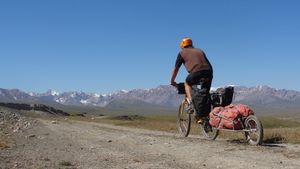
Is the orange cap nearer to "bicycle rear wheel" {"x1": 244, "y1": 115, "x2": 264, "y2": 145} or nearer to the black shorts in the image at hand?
the black shorts

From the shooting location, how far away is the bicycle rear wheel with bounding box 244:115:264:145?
38.0ft

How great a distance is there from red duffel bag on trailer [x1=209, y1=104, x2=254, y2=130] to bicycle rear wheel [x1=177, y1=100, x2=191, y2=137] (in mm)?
2319

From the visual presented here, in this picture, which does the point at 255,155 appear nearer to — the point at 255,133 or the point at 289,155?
the point at 289,155

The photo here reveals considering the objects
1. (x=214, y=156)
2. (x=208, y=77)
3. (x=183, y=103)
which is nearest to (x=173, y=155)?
(x=214, y=156)

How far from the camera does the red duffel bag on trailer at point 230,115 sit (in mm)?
12344

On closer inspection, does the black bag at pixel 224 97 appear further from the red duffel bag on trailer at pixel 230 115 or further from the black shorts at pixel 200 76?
the black shorts at pixel 200 76

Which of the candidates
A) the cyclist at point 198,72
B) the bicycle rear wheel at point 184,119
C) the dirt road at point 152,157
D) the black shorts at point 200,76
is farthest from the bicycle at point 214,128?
the dirt road at point 152,157

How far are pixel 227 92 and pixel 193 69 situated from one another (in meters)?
1.23

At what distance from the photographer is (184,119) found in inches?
634

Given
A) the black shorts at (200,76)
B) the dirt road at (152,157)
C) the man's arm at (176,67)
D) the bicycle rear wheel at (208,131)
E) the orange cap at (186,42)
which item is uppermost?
the orange cap at (186,42)

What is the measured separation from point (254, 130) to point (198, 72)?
8.13 ft

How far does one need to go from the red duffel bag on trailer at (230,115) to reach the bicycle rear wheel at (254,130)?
8.8 inches

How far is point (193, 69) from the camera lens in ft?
44.1

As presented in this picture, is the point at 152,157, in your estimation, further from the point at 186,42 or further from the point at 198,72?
the point at 186,42
